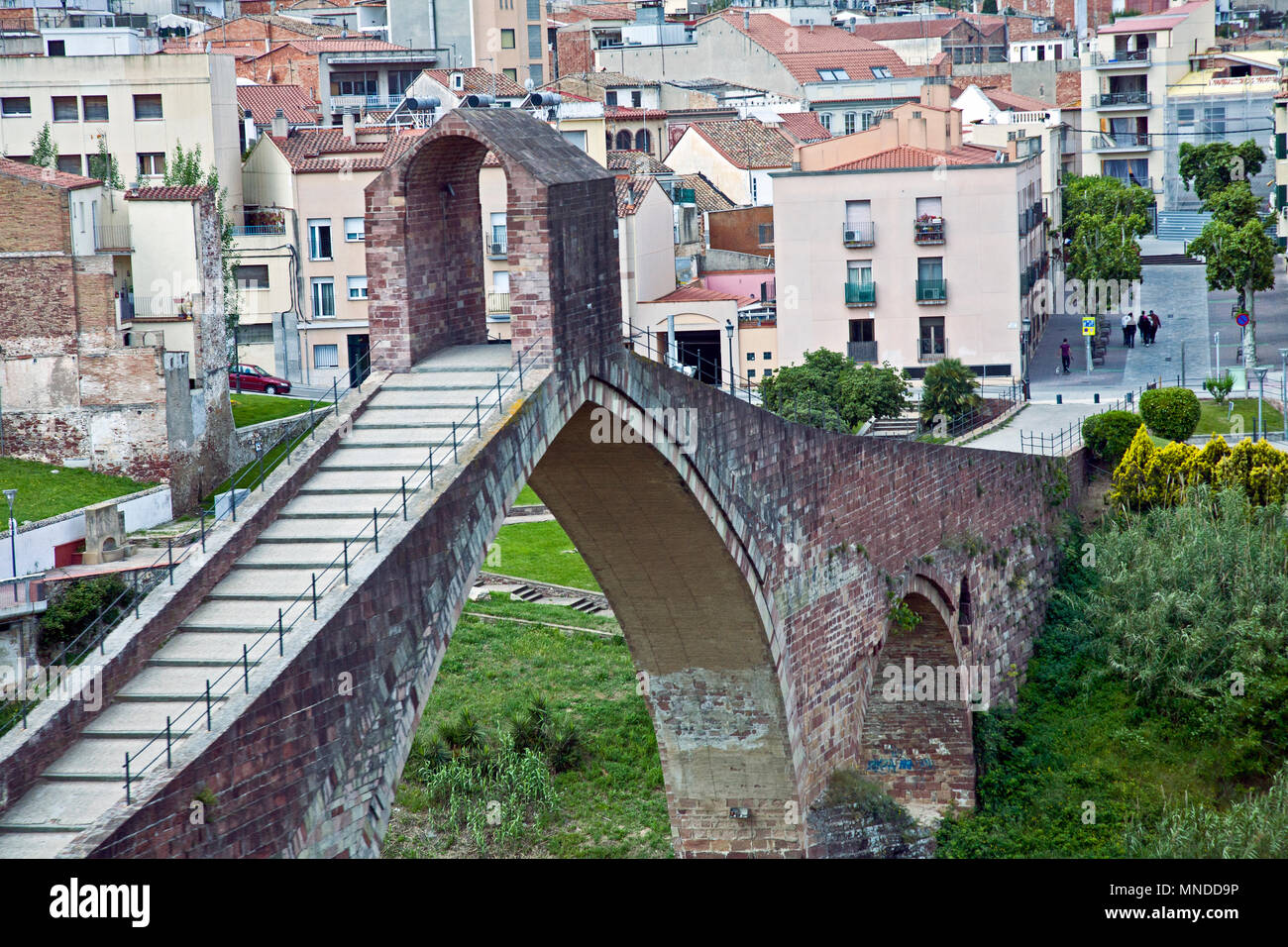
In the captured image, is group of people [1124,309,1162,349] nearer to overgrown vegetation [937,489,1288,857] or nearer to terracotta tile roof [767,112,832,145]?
terracotta tile roof [767,112,832,145]

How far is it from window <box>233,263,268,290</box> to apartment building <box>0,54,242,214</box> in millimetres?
2434

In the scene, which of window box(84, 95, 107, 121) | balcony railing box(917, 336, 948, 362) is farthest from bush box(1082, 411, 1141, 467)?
window box(84, 95, 107, 121)

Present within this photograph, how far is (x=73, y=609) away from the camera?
2650 centimetres

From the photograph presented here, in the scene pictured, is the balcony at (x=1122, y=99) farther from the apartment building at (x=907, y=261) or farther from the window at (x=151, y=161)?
the window at (x=151, y=161)

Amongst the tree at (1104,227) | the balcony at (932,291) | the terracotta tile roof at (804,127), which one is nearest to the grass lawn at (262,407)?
the balcony at (932,291)

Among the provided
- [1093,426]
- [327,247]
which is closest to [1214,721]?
[1093,426]

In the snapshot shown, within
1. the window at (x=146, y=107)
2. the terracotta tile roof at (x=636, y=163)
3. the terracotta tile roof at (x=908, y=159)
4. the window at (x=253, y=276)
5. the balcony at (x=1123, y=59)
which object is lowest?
the window at (x=253, y=276)

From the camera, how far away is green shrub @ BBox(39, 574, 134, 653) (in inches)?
1032

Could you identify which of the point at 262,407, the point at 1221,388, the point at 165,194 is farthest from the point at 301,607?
the point at 1221,388

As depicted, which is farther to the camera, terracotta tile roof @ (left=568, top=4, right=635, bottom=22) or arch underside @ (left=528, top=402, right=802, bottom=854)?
terracotta tile roof @ (left=568, top=4, right=635, bottom=22)

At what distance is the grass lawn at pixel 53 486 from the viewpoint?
30766 millimetres

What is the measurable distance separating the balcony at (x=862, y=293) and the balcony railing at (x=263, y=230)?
15.7 metres

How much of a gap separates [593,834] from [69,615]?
8330 mm

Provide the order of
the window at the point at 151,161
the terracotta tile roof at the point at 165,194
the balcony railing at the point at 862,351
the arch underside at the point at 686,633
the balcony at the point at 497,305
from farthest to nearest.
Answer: the window at the point at 151,161 → the balcony at the point at 497,305 → the balcony railing at the point at 862,351 → the terracotta tile roof at the point at 165,194 → the arch underside at the point at 686,633
